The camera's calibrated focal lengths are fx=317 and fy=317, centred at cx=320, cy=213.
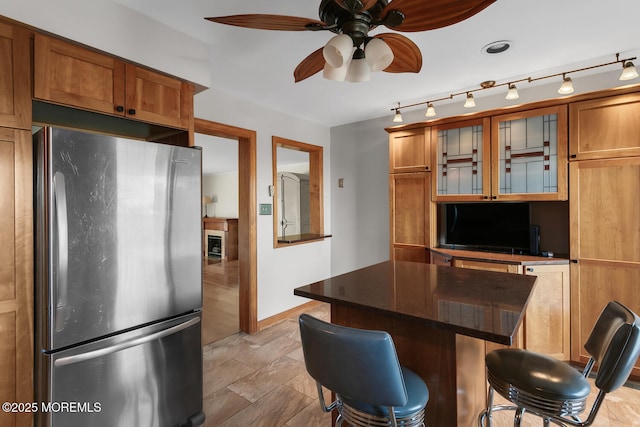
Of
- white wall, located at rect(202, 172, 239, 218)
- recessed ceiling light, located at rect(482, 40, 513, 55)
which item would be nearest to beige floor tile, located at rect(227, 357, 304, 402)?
recessed ceiling light, located at rect(482, 40, 513, 55)

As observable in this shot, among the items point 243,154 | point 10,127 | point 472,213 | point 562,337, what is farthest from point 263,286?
point 562,337

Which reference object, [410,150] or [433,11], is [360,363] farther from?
[410,150]

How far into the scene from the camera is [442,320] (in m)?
1.14

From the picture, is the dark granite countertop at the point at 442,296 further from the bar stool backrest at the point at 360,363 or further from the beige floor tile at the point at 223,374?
the beige floor tile at the point at 223,374

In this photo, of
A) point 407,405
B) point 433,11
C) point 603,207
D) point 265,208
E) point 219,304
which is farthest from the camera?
point 219,304

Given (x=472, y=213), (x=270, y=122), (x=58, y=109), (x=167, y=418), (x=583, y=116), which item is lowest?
(x=167, y=418)

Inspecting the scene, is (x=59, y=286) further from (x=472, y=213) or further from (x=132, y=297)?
(x=472, y=213)

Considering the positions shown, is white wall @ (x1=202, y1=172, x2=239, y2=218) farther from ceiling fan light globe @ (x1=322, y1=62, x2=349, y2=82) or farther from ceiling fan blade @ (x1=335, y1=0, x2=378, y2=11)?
ceiling fan blade @ (x1=335, y1=0, x2=378, y2=11)

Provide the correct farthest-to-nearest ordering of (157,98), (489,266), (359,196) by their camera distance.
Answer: (359,196), (489,266), (157,98)

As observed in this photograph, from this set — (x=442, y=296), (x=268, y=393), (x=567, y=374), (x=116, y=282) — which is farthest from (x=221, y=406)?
(x=567, y=374)

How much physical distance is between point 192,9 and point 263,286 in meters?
2.64

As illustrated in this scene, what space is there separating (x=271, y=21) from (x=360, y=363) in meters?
1.37

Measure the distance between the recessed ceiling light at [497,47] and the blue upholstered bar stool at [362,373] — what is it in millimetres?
2220

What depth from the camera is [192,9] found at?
5.97 feet
